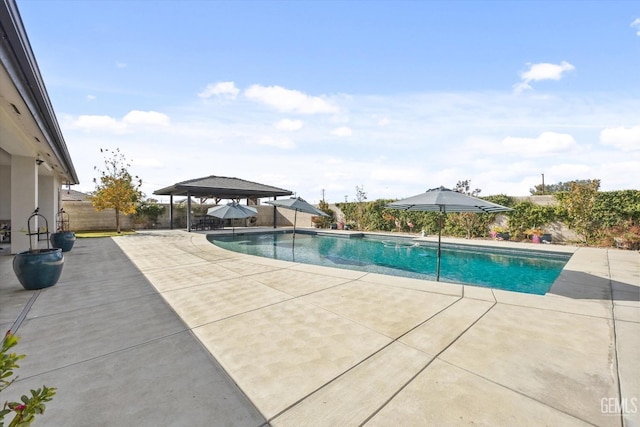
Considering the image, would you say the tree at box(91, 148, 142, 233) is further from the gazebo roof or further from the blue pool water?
the blue pool water

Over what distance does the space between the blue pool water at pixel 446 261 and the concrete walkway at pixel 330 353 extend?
2535 mm

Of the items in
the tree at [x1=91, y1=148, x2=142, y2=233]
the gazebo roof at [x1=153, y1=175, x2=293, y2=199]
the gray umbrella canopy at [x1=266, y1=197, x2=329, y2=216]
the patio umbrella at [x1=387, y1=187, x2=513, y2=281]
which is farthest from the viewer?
the gazebo roof at [x1=153, y1=175, x2=293, y2=199]

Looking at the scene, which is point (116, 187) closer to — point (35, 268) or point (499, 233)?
point (35, 268)

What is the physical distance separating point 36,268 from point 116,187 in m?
14.0

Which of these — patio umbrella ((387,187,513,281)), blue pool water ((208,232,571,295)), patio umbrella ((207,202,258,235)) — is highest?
patio umbrella ((387,187,513,281))

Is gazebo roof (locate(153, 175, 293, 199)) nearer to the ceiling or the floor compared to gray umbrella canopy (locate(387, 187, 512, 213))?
nearer to the ceiling

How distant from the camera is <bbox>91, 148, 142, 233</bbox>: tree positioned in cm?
1672

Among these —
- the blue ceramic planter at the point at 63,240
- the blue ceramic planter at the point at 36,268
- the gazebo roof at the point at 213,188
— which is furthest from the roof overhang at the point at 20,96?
the gazebo roof at the point at 213,188

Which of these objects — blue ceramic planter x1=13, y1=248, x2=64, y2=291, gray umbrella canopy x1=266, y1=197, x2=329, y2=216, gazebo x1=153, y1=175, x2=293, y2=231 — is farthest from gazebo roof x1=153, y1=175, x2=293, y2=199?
blue ceramic planter x1=13, y1=248, x2=64, y2=291

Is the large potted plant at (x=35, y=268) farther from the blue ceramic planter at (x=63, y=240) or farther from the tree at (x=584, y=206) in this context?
the tree at (x=584, y=206)

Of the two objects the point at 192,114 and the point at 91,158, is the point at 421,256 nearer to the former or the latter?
the point at 192,114

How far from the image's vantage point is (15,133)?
6715 millimetres

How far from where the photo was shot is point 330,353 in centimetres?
295

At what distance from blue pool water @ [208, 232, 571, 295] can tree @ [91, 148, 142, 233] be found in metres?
10.1
